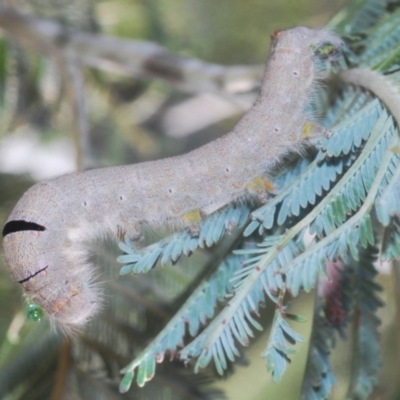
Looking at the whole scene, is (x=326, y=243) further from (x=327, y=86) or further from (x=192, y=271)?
(x=192, y=271)

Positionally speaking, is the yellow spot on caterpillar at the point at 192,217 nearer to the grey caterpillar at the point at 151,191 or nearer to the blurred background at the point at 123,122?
the grey caterpillar at the point at 151,191

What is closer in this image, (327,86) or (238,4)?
(327,86)

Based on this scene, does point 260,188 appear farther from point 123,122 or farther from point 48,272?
point 123,122

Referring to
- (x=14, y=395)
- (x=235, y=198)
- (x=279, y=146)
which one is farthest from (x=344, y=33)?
(x=14, y=395)

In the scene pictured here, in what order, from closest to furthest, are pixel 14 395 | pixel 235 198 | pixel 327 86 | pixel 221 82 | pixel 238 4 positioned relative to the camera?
pixel 235 198 < pixel 327 86 < pixel 14 395 < pixel 221 82 < pixel 238 4

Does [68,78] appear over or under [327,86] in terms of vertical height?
under

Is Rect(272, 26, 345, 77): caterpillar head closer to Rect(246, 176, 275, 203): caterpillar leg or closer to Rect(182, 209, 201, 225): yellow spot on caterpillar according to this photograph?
Rect(246, 176, 275, 203): caterpillar leg

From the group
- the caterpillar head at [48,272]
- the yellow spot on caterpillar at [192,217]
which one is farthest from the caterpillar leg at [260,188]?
→ the caterpillar head at [48,272]
